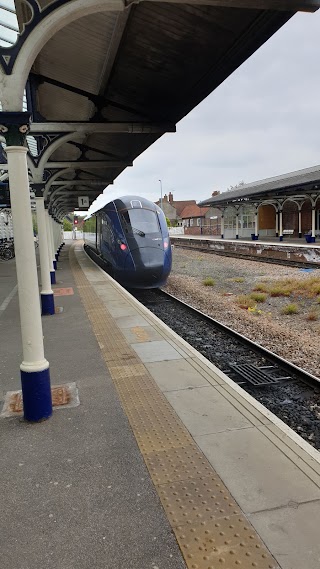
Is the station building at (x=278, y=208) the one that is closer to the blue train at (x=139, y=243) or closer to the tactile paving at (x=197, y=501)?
the blue train at (x=139, y=243)

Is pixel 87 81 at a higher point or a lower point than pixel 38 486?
higher

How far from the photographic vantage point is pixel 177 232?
73125mm

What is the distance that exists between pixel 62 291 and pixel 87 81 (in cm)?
680

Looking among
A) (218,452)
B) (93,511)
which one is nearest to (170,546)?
(93,511)

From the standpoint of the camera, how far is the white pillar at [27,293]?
12.8 ft

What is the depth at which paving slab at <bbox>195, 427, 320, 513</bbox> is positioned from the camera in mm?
2842

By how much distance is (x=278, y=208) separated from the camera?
33375 mm

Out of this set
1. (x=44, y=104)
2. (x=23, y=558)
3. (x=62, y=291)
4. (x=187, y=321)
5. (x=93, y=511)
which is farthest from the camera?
(x=62, y=291)

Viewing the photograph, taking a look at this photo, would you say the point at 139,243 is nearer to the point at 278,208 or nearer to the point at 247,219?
the point at 278,208

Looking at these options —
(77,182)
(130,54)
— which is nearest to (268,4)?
(130,54)

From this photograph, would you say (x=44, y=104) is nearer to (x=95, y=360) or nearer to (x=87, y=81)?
(x=87, y=81)

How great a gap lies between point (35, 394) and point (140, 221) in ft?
31.5

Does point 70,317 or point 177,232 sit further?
point 177,232

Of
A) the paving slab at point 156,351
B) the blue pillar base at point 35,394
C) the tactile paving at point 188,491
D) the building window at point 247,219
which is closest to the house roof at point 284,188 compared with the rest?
the building window at point 247,219
